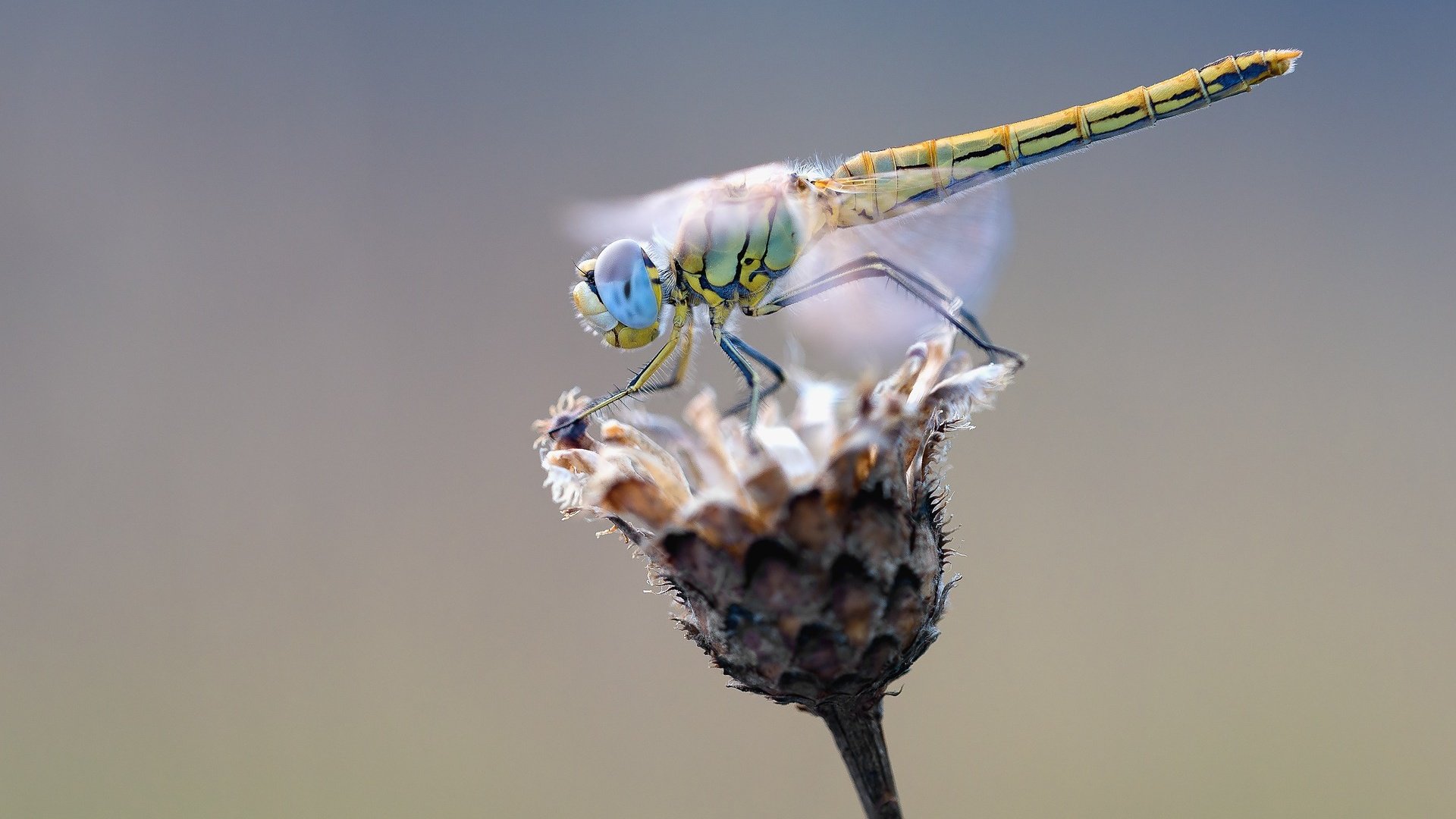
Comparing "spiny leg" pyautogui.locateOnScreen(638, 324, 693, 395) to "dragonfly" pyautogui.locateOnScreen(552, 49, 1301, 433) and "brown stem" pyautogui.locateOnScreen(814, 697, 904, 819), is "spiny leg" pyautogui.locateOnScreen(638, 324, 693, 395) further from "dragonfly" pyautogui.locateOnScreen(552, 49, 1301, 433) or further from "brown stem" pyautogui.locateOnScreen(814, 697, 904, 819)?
"brown stem" pyautogui.locateOnScreen(814, 697, 904, 819)

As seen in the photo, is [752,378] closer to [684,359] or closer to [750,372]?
[750,372]

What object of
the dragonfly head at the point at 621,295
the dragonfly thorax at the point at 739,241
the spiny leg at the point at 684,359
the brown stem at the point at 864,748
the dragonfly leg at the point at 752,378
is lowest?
the brown stem at the point at 864,748

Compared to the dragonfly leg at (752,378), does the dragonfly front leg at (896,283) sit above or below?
above

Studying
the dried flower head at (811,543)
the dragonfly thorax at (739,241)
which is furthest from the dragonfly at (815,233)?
the dried flower head at (811,543)

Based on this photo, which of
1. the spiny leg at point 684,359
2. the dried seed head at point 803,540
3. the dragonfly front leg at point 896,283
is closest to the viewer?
the dried seed head at point 803,540

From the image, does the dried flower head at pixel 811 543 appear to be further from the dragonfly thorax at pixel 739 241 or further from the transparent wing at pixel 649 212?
the transparent wing at pixel 649 212

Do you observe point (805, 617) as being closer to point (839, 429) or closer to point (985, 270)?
point (839, 429)
